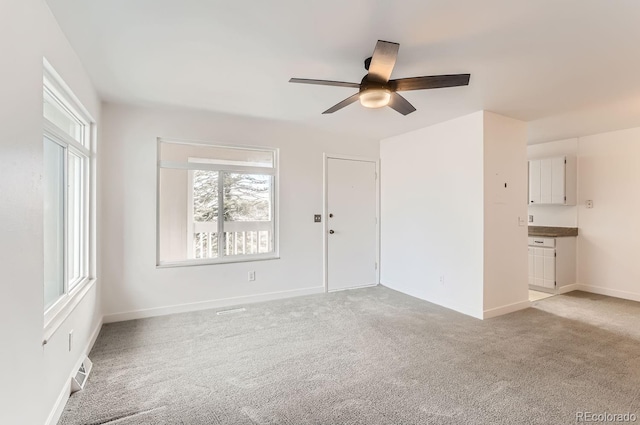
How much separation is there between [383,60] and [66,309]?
2702 millimetres

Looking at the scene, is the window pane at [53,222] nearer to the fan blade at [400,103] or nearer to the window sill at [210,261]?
the window sill at [210,261]

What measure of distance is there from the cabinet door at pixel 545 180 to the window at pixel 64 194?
611 centimetres

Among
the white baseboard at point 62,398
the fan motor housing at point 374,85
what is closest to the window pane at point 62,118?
the white baseboard at point 62,398

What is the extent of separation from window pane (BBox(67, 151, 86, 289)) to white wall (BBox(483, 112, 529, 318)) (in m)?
4.08

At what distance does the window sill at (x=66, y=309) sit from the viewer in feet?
5.73

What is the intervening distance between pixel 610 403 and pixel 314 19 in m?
3.03

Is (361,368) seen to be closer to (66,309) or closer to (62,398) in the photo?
(62,398)

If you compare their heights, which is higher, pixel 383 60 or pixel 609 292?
pixel 383 60

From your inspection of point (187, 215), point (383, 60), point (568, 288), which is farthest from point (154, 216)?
point (568, 288)

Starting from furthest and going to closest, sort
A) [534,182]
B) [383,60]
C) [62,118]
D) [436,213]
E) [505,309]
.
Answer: [534,182] < [436,213] < [505,309] < [62,118] < [383,60]

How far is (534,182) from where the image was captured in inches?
198

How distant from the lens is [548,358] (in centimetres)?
248

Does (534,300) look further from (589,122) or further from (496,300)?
(589,122)

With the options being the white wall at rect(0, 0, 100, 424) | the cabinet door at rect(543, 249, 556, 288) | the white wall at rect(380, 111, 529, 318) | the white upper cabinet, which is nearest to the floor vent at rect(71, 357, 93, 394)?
the white wall at rect(0, 0, 100, 424)
